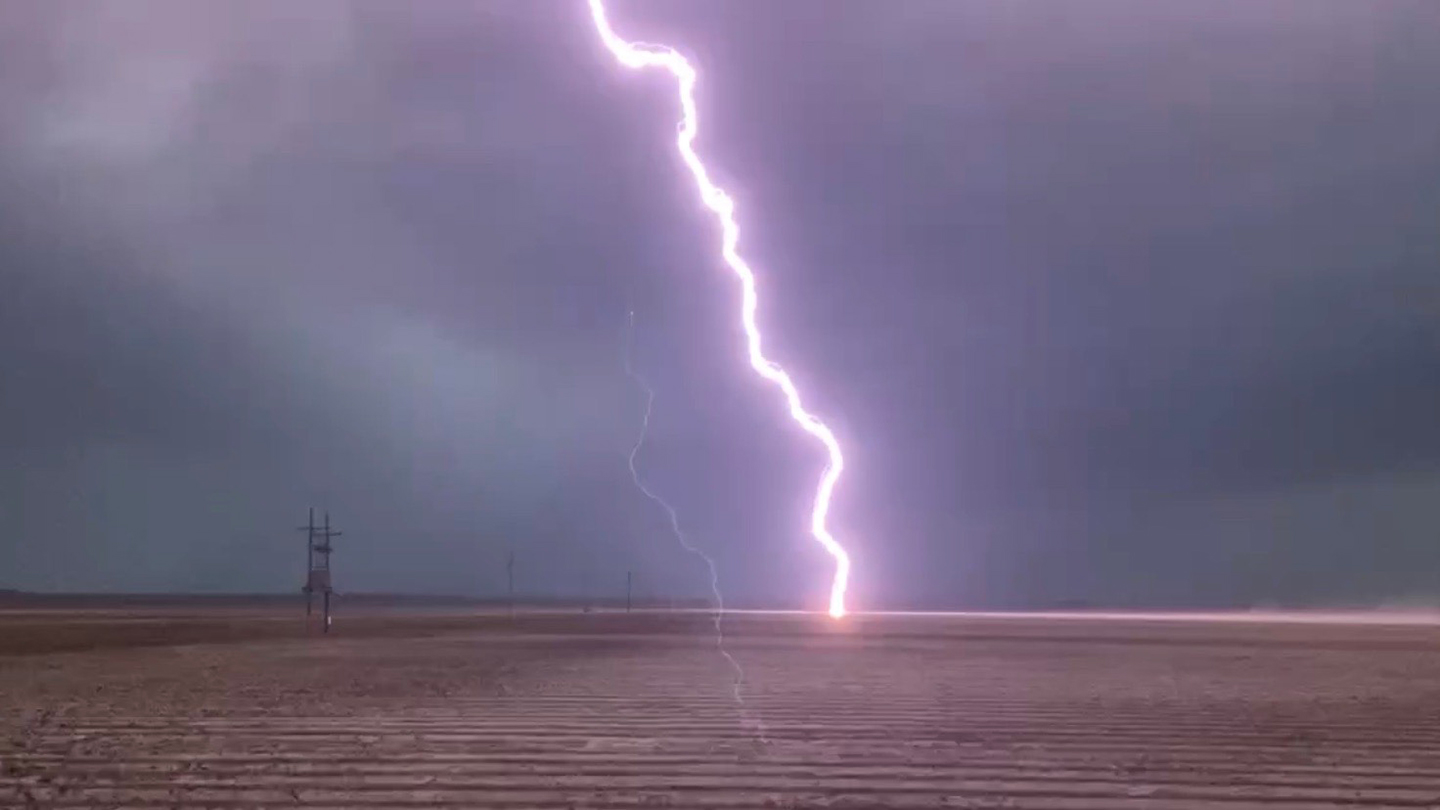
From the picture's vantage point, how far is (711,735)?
16906 millimetres

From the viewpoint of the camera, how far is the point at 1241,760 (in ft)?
51.1

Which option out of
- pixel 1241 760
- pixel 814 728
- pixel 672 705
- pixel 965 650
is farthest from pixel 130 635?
pixel 1241 760

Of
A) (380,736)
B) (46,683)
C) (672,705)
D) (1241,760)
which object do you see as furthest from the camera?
(46,683)

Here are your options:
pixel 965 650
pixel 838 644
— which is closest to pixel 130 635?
pixel 838 644

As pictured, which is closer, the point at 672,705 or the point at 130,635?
the point at 672,705

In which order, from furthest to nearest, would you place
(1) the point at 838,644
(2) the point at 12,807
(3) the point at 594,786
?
1. (1) the point at 838,644
2. (3) the point at 594,786
3. (2) the point at 12,807

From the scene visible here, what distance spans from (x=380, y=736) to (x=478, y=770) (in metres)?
3.55

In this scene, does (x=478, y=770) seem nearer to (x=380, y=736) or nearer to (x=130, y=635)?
(x=380, y=736)

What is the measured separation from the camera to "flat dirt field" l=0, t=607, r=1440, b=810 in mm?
12906

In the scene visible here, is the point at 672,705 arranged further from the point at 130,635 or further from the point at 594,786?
the point at 130,635

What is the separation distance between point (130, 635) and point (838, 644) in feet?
102

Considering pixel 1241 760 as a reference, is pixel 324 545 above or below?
above

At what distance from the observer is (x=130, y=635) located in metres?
57.7

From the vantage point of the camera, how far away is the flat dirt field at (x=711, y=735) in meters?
12.9
